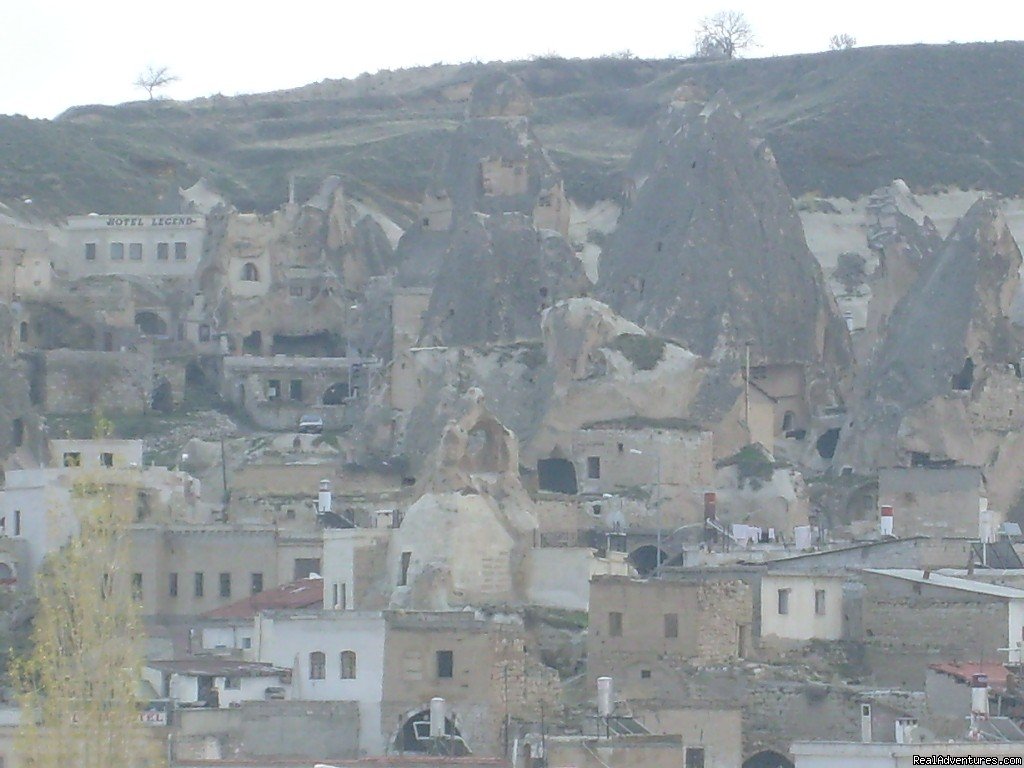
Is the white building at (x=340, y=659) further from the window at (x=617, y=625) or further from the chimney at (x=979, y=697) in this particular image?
the chimney at (x=979, y=697)

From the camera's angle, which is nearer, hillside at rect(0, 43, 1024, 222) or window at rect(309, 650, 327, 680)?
window at rect(309, 650, 327, 680)

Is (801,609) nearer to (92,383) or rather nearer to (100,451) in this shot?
(100,451)

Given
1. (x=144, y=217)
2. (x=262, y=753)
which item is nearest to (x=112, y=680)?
(x=262, y=753)

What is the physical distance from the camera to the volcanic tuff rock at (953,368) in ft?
330

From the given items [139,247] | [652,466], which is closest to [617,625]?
[652,466]

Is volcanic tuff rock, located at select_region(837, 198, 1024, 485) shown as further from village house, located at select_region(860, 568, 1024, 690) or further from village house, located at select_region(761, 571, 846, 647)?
village house, located at select_region(860, 568, 1024, 690)

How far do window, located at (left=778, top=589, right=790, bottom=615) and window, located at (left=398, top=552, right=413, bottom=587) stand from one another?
7152 millimetres

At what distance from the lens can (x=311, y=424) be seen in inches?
4331

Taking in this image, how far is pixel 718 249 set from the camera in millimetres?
109562

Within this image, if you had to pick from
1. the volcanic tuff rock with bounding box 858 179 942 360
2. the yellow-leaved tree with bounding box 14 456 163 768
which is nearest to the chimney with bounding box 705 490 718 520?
the volcanic tuff rock with bounding box 858 179 942 360

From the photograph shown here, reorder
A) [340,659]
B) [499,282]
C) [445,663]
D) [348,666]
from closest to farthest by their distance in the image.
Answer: [445,663] < [348,666] < [340,659] < [499,282]

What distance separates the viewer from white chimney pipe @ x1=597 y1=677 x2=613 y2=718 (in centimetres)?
6806

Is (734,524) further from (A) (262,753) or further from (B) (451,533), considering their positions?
(A) (262,753)

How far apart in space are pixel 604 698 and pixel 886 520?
72.2 ft
